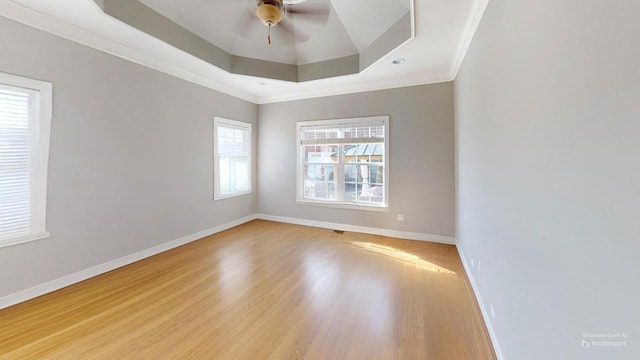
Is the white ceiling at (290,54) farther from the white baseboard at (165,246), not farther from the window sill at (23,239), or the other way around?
the white baseboard at (165,246)

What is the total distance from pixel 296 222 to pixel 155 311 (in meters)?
3.18

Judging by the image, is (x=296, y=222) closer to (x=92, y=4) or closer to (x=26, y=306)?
(x=26, y=306)

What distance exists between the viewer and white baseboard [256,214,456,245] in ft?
13.3

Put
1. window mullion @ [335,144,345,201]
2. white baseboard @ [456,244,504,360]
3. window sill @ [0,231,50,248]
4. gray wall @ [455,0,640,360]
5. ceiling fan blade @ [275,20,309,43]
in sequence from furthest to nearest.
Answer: window mullion @ [335,144,345,201] < ceiling fan blade @ [275,20,309,43] < window sill @ [0,231,50,248] < white baseboard @ [456,244,504,360] < gray wall @ [455,0,640,360]

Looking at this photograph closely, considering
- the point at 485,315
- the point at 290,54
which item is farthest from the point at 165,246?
the point at 485,315

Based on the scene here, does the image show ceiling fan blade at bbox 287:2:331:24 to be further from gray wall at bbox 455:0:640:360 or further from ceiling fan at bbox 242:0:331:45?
gray wall at bbox 455:0:640:360

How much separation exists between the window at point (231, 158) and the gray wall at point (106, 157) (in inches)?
12.8

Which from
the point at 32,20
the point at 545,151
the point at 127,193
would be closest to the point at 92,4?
the point at 32,20

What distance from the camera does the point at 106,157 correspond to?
296 centimetres

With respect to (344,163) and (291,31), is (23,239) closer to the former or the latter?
(291,31)

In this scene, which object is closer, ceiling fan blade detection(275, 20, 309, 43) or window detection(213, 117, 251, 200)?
ceiling fan blade detection(275, 20, 309, 43)

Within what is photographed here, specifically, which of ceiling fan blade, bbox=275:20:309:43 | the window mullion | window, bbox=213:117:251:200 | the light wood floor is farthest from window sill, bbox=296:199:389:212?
ceiling fan blade, bbox=275:20:309:43

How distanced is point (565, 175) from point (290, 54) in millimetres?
4090

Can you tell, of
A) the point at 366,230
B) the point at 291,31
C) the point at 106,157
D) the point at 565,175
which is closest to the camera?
the point at 565,175
